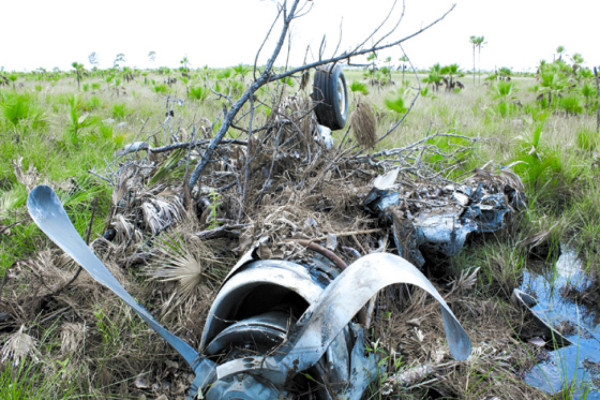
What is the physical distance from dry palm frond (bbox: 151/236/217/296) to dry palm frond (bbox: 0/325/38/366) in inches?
26.9

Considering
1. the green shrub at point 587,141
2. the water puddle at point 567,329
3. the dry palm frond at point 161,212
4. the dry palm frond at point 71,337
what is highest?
the dry palm frond at point 161,212

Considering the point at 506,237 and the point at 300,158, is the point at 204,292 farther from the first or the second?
the point at 506,237

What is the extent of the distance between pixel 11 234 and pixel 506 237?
400cm

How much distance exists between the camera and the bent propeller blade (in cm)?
152

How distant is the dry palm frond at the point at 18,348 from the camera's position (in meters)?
1.93

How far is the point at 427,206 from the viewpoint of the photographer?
2.96 meters

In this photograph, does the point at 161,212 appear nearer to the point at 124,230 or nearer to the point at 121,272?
the point at 124,230

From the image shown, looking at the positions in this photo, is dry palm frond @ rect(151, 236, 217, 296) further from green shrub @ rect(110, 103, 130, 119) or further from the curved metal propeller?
green shrub @ rect(110, 103, 130, 119)

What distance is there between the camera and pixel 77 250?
1.56 meters

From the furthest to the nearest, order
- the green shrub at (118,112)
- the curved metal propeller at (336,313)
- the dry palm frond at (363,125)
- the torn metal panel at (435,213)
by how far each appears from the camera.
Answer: the green shrub at (118,112) < the dry palm frond at (363,125) < the torn metal panel at (435,213) < the curved metal propeller at (336,313)

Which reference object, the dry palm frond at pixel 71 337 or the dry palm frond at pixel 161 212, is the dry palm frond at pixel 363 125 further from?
the dry palm frond at pixel 71 337

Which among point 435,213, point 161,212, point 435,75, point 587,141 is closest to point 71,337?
point 161,212

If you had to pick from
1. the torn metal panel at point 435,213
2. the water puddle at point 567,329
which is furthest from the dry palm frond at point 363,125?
the water puddle at point 567,329

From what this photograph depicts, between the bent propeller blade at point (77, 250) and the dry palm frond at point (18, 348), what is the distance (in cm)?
81
